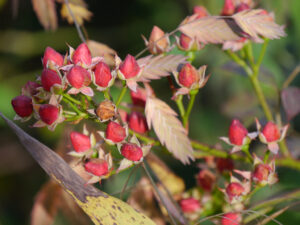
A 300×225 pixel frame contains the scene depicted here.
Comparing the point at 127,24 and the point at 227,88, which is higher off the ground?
the point at 127,24

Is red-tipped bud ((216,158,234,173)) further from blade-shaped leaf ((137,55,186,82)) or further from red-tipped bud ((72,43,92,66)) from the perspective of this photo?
red-tipped bud ((72,43,92,66))

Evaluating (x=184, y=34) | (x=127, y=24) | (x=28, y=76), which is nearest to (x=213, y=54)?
(x=127, y=24)

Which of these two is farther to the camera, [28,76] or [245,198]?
[28,76]

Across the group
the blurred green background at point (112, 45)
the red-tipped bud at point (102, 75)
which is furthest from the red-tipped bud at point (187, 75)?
the blurred green background at point (112, 45)

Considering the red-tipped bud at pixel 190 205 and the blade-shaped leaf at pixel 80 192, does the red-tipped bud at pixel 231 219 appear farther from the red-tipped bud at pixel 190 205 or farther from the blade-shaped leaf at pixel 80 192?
the blade-shaped leaf at pixel 80 192

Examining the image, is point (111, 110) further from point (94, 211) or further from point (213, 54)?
point (213, 54)

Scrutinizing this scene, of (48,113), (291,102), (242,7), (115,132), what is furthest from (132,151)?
(291,102)

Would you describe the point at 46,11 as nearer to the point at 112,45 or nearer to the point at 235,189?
the point at 235,189
